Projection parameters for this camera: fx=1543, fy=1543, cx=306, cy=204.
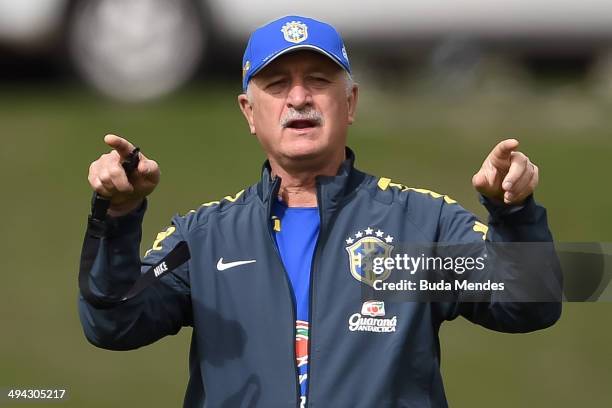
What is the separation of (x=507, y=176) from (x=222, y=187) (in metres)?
5.09

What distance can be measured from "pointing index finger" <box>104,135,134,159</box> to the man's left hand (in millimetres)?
873

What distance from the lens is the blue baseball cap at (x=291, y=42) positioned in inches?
165

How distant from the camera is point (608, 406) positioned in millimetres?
7168

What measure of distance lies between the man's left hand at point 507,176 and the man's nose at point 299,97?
59 centimetres

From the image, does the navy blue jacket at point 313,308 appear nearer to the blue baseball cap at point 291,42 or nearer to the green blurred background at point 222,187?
the blue baseball cap at point 291,42

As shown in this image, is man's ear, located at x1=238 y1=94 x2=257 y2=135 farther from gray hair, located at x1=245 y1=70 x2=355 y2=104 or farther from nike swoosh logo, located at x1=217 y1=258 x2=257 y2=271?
nike swoosh logo, located at x1=217 y1=258 x2=257 y2=271

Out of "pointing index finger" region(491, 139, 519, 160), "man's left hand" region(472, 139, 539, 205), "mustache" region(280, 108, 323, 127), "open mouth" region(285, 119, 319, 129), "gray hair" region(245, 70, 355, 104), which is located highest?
"gray hair" region(245, 70, 355, 104)

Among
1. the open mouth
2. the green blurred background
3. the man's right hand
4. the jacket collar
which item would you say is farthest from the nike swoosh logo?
the green blurred background

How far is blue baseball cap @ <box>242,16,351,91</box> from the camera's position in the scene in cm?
420

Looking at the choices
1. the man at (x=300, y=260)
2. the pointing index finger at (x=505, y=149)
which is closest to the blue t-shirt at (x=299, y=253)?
the man at (x=300, y=260)

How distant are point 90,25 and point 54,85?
672 mm

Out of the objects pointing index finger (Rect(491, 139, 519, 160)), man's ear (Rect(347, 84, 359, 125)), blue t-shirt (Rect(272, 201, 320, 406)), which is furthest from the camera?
man's ear (Rect(347, 84, 359, 125))

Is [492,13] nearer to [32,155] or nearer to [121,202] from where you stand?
[32,155]

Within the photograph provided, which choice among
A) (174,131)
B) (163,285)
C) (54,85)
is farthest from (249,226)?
(54,85)
